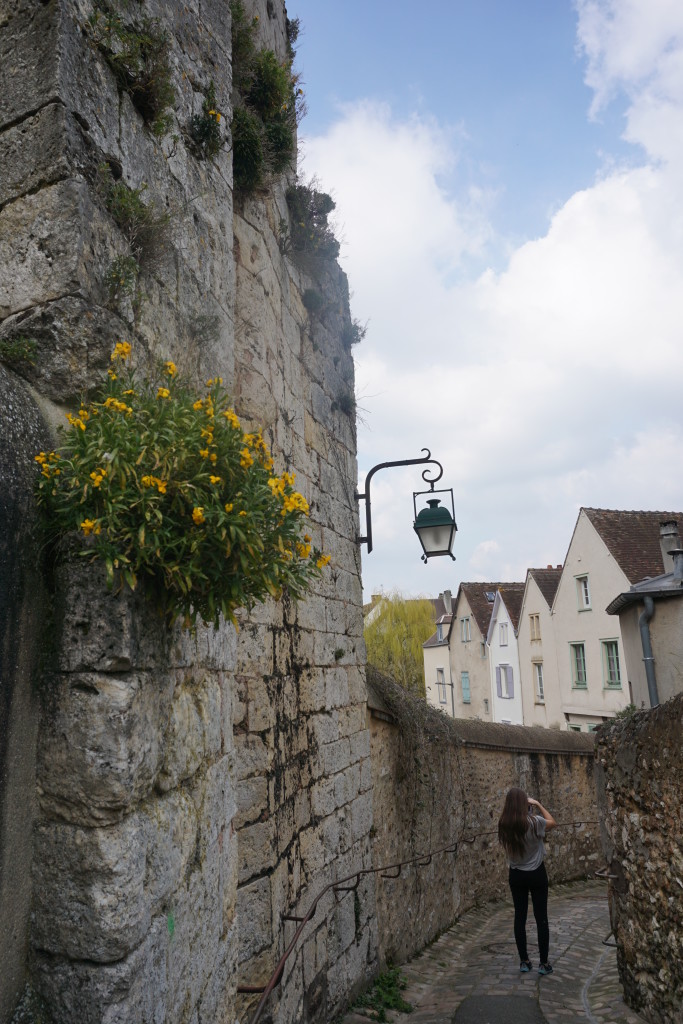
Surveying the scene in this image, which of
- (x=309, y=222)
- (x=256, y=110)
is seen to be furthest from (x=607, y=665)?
(x=256, y=110)

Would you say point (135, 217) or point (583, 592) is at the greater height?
point (583, 592)

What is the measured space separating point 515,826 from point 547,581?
1950 cm

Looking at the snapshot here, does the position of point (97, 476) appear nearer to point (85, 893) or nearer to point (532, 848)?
point (85, 893)

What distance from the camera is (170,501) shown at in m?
1.71

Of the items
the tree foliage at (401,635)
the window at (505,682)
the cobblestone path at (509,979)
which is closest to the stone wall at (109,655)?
the cobblestone path at (509,979)

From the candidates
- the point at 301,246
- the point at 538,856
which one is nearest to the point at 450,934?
the point at 538,856

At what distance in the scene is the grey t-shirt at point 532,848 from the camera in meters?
6.42

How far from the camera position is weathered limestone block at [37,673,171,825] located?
5.43ft

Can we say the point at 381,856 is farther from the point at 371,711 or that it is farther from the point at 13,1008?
the point at 13,1008

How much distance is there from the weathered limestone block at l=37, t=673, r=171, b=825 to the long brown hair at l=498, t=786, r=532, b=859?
17.8ft

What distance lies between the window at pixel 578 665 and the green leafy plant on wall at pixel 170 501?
21.4 m

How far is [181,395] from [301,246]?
152 inches

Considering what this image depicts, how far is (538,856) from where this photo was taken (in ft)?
21.2

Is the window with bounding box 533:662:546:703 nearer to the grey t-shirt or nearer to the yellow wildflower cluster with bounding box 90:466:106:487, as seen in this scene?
the grey t-shirt
